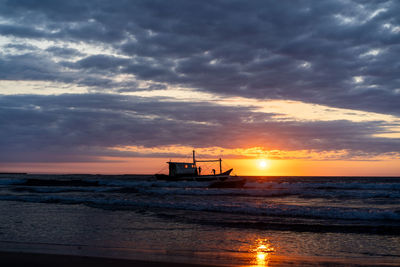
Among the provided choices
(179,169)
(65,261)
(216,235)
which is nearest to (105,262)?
(65,261)

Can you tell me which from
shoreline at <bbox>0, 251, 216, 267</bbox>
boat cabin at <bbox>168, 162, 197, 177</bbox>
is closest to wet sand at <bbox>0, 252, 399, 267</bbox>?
shoreline at <bbox>0, 251, 216, 267</bbox>

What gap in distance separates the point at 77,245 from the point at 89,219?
4.97 metres

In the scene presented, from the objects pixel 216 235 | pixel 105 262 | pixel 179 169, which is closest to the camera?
pixel 105 262

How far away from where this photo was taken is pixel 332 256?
8.19 meters

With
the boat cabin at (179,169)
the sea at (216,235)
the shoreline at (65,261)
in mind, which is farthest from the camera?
the boat cabin at (179,169)

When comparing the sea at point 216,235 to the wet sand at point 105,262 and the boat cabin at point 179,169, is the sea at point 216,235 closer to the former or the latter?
the wet sand at point 105,262

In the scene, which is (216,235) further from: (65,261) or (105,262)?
(65,261)

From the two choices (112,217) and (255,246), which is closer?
(255,246)

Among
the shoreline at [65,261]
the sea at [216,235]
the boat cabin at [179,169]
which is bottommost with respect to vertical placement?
the sea at [216,235]

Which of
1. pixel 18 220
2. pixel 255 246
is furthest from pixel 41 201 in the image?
pixel 255 246

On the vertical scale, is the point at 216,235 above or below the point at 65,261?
below

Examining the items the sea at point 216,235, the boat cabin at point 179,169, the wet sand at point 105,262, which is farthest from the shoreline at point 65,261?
the boat cabin at point 179,169

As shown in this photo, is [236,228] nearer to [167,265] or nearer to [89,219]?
[167,265]

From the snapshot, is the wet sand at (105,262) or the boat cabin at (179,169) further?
the boat cabin at (179,169)
